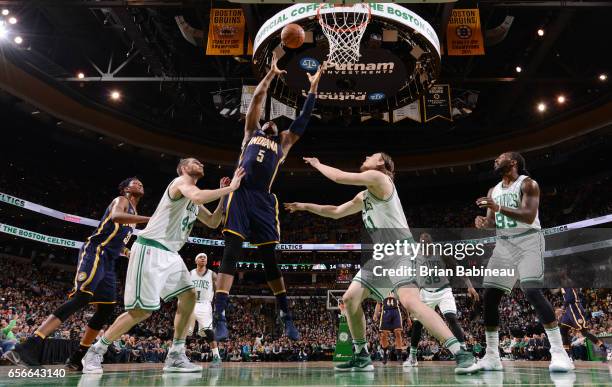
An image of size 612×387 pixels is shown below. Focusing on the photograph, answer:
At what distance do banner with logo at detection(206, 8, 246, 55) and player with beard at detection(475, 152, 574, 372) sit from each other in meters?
8.90

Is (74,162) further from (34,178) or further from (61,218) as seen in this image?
(61,218)

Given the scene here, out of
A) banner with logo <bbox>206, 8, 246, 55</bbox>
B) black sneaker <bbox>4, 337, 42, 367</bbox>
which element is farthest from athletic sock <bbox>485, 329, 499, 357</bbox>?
banner with logo <bbox>206, 8, 246, 55</bbox>

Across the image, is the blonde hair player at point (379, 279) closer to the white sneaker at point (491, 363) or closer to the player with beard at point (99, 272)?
the white sneaker at point (491, 363)

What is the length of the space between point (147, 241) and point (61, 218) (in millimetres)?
19768

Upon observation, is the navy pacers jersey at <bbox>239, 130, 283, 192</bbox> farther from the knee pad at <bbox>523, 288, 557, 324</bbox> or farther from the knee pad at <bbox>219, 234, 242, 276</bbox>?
the knee pad at <bbox>523, 288, 557, 324</bbox>

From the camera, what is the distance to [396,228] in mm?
4691

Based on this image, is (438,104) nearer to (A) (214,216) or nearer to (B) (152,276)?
(A) (214,216)

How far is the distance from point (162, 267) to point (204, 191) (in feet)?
3.71

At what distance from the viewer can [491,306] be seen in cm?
521

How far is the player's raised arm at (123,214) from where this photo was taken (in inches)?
214

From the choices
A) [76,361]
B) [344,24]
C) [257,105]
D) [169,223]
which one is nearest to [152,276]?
[169,223]

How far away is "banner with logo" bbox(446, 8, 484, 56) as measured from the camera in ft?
40.3

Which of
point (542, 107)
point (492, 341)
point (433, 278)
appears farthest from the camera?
point (542, 107)

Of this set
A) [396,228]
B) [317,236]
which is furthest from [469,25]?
[317,236]
